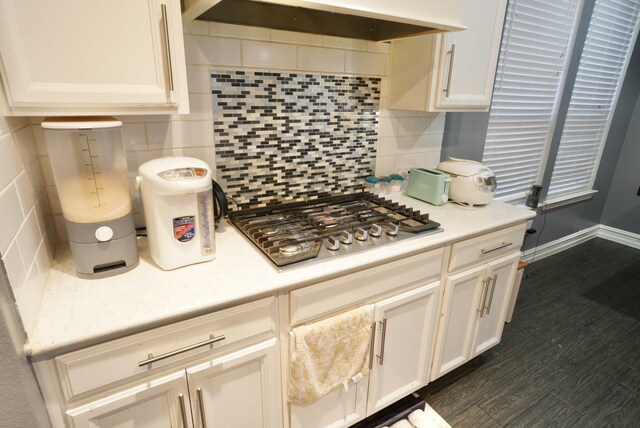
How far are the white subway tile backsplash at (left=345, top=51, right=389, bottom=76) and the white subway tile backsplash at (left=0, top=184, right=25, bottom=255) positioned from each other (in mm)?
1347

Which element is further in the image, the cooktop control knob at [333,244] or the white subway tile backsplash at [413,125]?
the white subway tile backsplash at [413,125]

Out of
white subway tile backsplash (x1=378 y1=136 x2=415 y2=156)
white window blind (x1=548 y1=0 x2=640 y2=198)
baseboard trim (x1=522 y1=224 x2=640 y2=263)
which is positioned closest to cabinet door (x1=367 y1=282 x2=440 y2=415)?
white subway tile backsplash (x1=378 y1=136 x2=415 y2=156)

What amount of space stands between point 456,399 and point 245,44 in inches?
74.8

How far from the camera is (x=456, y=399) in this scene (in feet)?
5.86

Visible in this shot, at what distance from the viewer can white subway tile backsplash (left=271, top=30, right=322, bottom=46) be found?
1459mm

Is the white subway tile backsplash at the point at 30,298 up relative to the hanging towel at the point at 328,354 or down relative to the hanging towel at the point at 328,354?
up

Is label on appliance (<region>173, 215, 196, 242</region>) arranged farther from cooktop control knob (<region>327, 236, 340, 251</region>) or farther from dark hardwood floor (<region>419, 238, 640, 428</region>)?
dark hardwood floor (<region>419, 238, 640, 428</region>)

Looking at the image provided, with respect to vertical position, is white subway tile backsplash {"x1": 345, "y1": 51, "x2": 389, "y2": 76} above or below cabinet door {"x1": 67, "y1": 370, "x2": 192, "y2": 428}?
above

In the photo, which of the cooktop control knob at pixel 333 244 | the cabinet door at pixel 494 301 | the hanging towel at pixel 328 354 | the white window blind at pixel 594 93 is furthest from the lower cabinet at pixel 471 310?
the white window blind at pixel 594 93

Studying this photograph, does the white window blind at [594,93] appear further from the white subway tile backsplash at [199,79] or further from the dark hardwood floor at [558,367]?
the white subway tile backsplash at [199,79]

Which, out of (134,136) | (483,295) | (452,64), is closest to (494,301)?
(483,295)

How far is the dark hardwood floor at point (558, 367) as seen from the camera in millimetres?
1711

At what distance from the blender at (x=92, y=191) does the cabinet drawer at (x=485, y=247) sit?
1243 millimetres

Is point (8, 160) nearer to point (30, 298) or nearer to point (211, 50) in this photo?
point (30, 298)
